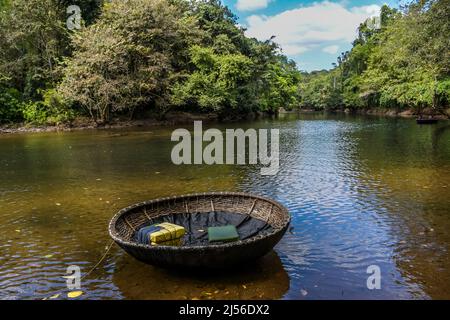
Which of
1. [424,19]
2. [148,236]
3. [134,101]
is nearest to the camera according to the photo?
[148,236]

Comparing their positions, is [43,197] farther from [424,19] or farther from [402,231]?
[424,19]

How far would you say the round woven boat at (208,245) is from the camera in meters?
5.78

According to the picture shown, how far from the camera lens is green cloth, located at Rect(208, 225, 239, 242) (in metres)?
7.19

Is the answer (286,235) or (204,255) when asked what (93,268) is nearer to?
(204,255)

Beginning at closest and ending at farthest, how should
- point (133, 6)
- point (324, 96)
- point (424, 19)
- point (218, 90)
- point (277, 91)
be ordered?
1. point (424, 19)
2. point (133, 6)
3. point (218, 90)
4. point (277, 91)
5. point (324, 96)

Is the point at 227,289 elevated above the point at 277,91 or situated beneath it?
situated beneath

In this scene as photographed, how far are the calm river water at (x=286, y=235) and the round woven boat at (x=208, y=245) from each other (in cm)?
45

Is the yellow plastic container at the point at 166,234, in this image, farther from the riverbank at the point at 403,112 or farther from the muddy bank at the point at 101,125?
the riverbank at the point at 403,112

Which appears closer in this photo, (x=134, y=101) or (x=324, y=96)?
(x=134, y=101)

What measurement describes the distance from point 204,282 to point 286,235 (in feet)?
8.83
